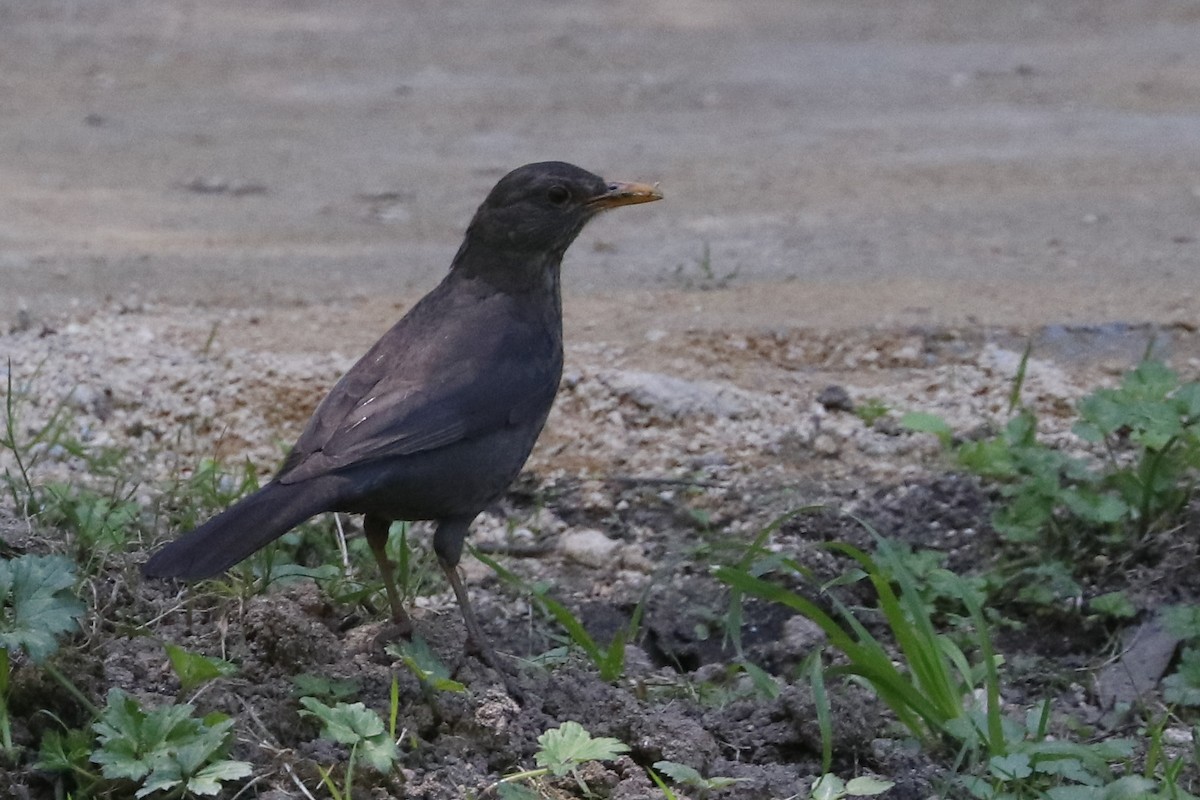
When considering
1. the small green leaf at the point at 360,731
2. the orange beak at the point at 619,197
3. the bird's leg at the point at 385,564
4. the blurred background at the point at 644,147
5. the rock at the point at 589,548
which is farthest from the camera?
Answer: the blurred background at the point at 644,147

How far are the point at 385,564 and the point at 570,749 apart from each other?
87cm

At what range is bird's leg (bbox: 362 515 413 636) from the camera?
4078mm

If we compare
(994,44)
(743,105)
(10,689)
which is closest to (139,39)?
(743,105)

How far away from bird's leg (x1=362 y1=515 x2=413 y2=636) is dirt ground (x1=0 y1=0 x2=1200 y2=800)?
102 millimetres

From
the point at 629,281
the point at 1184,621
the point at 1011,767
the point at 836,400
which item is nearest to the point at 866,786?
the point at 1011,767

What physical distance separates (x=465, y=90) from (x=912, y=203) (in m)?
4.09

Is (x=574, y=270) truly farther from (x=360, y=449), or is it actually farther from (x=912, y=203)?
(x=360, y=449)

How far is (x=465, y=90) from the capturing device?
11648mm

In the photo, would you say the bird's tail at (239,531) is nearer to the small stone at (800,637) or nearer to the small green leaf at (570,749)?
the small green leaf at (570,749)

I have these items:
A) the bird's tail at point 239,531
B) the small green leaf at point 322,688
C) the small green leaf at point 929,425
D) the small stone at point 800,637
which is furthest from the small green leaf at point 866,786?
the small green leaf at point 929,425

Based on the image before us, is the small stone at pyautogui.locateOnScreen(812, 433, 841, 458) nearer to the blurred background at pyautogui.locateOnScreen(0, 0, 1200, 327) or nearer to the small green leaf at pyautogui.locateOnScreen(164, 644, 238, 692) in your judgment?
the blurred background at pyautogui.locateOnScreen(0, 0, 1200, 327)

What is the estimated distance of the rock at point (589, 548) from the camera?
16.5ft

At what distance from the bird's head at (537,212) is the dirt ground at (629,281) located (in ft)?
2.94

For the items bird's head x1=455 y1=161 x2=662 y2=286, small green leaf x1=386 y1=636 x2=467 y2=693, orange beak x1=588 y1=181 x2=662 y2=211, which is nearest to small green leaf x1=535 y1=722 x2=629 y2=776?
small green leaf x1=386 y1=636 x2=467 y2=693
